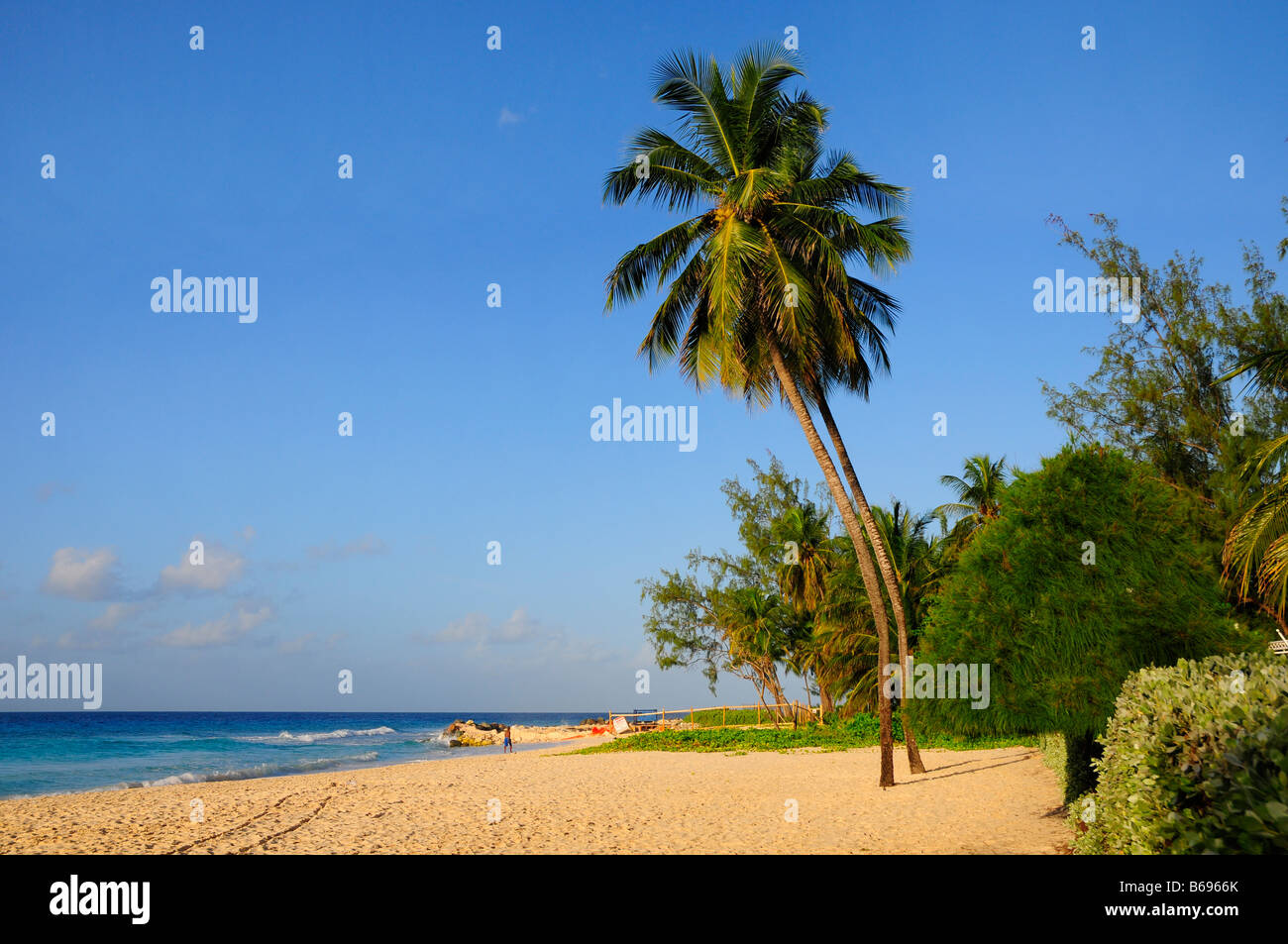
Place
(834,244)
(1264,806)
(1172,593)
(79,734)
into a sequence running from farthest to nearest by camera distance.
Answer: (79,734), (834,244), (1172,593), (1264,806)

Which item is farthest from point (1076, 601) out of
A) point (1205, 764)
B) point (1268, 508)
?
point (1268, 508)

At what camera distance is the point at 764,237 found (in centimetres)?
1783

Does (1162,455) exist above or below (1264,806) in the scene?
above

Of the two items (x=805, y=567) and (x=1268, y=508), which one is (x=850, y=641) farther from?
(x=1268, y=508)

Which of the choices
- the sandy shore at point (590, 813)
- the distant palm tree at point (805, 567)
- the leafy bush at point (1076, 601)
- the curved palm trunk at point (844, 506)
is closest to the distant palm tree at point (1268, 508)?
the leafy bush at point (1076, 601)

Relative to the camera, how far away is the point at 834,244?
18.8 meters

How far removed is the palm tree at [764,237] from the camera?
17.8 metres

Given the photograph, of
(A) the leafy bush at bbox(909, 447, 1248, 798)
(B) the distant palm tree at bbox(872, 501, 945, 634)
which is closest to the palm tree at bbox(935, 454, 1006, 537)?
(B) the distant palm tree at bbox(872, 501, 945, 634)

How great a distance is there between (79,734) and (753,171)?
83455 millimetres

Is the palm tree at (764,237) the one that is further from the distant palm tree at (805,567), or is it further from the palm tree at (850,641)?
the distant palm tree at (805,567)

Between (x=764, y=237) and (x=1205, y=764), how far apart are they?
1448cm
